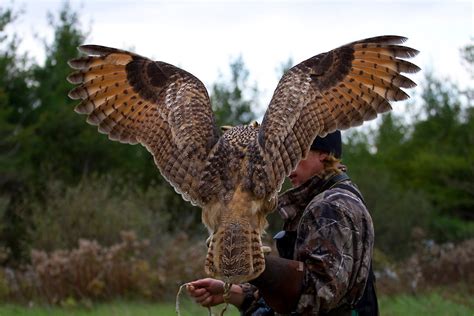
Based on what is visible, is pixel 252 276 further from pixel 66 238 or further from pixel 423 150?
pixel 423 150

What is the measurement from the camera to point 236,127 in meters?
5.45

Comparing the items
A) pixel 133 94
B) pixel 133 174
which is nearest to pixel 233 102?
pixel 133 174

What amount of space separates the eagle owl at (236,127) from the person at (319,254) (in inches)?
5.6

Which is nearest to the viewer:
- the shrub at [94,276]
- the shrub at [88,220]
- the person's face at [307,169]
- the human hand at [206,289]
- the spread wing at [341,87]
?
the human hand at [206,289]

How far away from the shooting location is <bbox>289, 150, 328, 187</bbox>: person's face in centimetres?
529

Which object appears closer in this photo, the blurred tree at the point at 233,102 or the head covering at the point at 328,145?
the head covering at the point at 328,145

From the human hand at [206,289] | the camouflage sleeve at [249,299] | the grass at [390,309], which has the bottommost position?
the grass at [390,309]

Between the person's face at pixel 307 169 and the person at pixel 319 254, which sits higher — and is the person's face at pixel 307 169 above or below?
above

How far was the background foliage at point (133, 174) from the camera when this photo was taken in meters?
20.2

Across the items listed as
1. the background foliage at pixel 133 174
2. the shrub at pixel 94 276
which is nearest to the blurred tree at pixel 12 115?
the background foliage at pixel 133 174

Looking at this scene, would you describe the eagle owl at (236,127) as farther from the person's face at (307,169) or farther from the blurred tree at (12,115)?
the blurred tree at (12,115)

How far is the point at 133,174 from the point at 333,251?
99.5 feet

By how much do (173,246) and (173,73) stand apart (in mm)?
12903

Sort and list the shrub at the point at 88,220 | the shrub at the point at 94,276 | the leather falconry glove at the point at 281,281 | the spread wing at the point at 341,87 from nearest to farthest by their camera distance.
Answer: the leather falconry glove at the point at 281,281 → the spread wing at the point at 341,87 → the shrub at the point at 94,276 → the shrub at the point at 88,220
